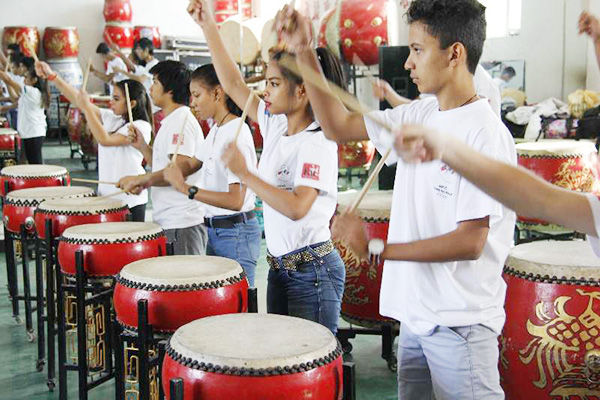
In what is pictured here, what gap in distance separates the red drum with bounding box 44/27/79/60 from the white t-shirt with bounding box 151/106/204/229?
8.82 meters

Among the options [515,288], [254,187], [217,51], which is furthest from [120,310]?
[515,288]

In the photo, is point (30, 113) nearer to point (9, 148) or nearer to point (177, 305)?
point (9, 148)

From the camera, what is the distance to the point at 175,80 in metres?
3.00

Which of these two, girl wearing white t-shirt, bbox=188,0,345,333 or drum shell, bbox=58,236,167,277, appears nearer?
girl wearing white t-shirt, bbox=188,0,345,333

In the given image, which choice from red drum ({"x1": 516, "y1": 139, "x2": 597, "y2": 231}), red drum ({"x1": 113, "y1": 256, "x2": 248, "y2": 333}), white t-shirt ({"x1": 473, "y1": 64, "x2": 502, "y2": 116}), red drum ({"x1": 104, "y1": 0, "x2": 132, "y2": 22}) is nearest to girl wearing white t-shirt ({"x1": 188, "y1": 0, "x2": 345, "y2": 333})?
red drum ({"x1": 113, "y1": 256, "x2": 248, "y2": 333})

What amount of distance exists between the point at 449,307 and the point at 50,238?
71.9 inches

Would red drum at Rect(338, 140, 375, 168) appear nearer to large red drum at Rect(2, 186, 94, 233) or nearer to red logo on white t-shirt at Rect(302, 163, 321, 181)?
large red drum at Rect(2, 186, 94, 233)

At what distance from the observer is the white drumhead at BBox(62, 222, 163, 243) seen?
7.82ft

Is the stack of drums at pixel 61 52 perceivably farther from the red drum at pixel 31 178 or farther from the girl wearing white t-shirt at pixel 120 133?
the girl wearing white t-shirt at pixel 120 133

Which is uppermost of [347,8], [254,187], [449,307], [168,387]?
[347,8]

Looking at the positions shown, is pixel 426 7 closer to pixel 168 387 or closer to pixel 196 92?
pixel 168 387

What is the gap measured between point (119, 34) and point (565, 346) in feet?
35.0

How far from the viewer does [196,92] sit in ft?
8.63

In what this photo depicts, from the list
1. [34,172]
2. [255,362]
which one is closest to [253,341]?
[255,362]
